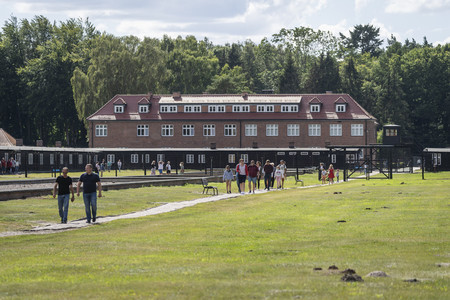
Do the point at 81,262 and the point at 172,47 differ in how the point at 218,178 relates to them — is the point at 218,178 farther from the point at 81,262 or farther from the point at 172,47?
the point at 172,47

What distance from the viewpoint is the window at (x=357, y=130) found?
343 feet

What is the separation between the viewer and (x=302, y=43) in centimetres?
14788

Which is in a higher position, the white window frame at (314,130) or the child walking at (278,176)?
the white window frame at (314,130)

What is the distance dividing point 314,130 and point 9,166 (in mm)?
45247

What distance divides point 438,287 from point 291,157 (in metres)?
86.1

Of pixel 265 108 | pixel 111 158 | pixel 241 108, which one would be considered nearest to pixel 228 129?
pixel 241 108

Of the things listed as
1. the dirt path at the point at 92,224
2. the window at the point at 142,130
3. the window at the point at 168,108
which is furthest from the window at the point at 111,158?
the dirt path at the point at 92,224

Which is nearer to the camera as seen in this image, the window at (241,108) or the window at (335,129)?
the window at (335,129)

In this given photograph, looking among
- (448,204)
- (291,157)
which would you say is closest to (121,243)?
(448,204)

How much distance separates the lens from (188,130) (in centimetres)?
10912

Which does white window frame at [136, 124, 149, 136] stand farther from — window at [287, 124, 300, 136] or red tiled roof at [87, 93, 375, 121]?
window at [287, 124, 300, 136]

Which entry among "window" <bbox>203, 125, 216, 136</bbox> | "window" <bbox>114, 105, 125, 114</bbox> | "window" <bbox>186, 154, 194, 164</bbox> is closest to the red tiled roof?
"window" <bbox>114, 105, 125, 114</bbox>

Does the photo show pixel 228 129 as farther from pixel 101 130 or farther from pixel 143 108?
pixel 101 130

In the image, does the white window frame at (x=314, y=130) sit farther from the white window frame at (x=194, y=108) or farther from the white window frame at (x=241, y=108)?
the white window frame at (x=194, y=108)
